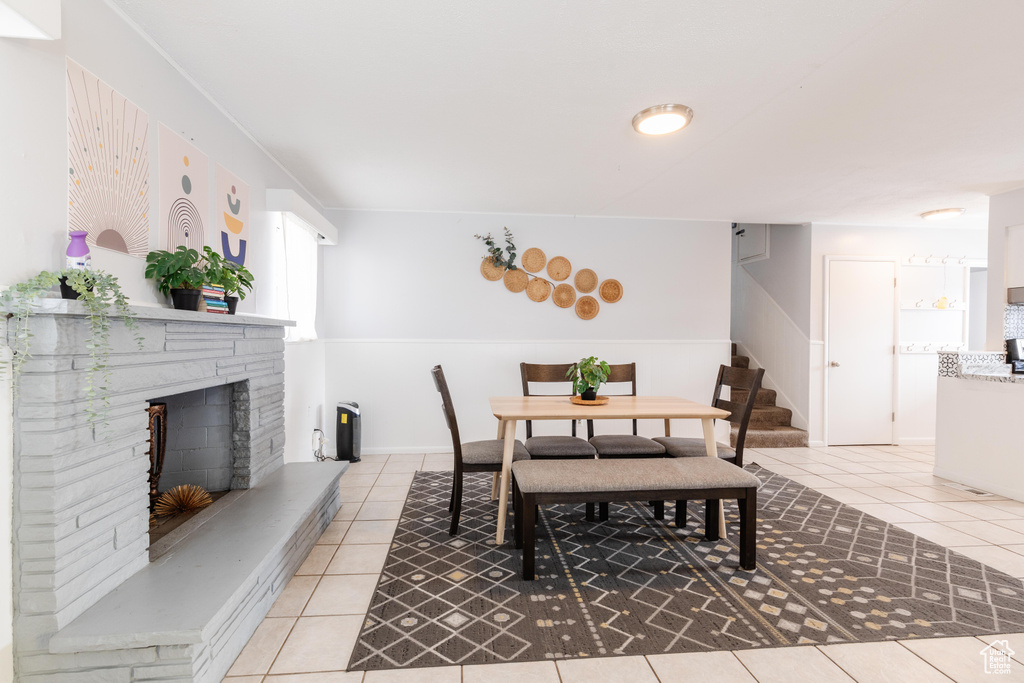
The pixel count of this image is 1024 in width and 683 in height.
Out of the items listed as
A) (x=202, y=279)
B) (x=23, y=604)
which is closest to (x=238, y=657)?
(x=23, y=604)

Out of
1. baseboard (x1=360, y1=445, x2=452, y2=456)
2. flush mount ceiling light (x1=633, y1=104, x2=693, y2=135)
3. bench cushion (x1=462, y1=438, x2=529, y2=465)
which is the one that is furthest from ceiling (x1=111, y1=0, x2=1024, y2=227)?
baseboard (x1=360, y1=445, x2=452, y2=456)

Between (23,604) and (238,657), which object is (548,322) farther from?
(23,604)

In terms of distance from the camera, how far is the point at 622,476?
234 cm

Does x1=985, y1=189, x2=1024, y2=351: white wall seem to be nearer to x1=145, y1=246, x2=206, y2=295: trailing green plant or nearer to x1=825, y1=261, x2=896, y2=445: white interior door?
x1=825, y1=261, x2=896, y2=445: white interior door

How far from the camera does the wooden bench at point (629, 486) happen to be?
7.42 feet

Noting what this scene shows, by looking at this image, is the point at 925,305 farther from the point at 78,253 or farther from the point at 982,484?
the point at 78,253

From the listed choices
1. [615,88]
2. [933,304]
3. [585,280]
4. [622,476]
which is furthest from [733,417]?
[933,304]

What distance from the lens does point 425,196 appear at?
4242 mm

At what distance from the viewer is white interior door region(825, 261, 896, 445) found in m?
5.12

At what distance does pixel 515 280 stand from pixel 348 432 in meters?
2.09

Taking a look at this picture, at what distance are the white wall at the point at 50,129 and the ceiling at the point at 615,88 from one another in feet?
0.48

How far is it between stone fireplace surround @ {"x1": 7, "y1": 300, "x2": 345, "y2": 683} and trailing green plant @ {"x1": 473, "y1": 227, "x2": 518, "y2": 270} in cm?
295

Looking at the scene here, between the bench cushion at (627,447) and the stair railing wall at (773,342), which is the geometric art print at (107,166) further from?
the stair railing wall at (773,342)

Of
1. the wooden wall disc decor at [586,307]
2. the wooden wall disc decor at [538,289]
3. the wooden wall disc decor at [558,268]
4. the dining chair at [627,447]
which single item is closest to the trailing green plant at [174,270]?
the dining chair at [627,447]
